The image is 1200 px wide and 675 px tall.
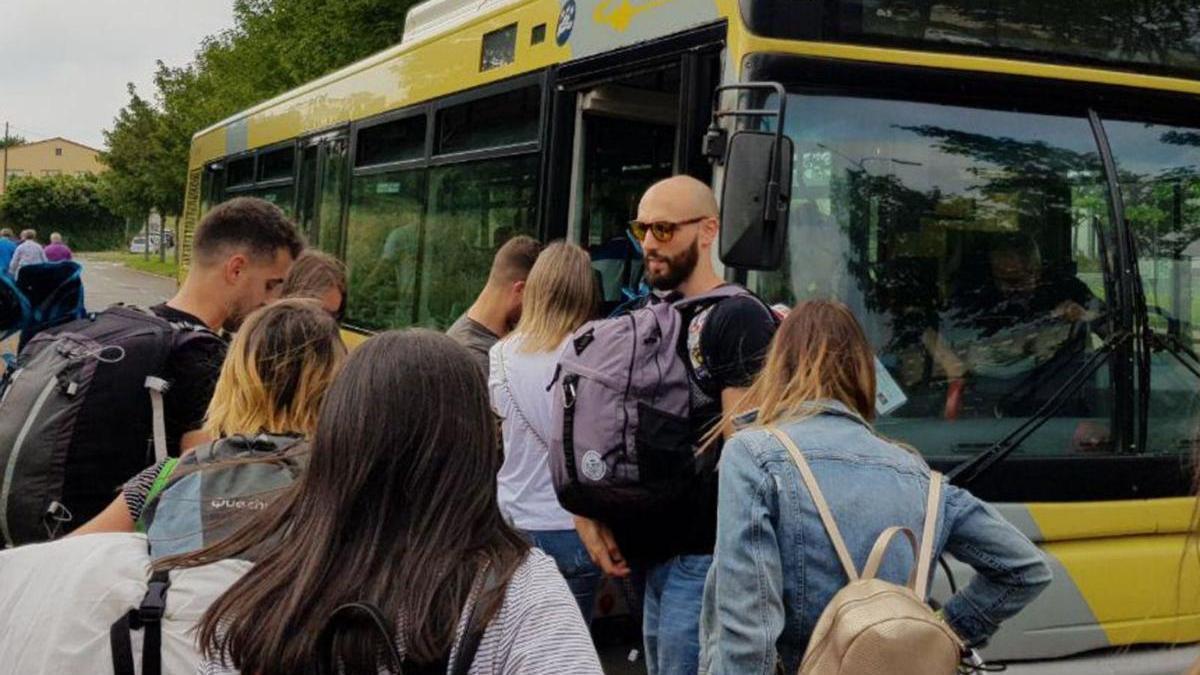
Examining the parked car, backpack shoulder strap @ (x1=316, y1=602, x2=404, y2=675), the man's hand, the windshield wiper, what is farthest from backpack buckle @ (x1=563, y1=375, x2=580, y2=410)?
the parked car

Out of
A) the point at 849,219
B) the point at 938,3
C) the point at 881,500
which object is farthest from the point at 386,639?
the point at 938,3

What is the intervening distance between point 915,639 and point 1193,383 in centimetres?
260

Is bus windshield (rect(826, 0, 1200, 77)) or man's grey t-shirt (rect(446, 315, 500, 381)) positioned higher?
bus windshield (rect(826, 0, 1200, 77))

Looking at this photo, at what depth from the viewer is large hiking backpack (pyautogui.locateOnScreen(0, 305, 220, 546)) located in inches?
125

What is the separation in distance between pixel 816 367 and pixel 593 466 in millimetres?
916

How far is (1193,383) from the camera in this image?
4281 mm

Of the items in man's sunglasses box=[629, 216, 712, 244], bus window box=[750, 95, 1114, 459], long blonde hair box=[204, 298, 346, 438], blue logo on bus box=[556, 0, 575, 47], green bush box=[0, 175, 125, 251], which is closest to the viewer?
long blonde hair box=[204, 298, 346, 438]

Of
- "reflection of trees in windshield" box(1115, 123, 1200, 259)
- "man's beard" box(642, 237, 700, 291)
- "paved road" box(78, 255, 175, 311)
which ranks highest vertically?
"reflection of trees in windshield" box(1115, 123, 1200, 259)

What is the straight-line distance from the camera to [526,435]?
4.36 meters

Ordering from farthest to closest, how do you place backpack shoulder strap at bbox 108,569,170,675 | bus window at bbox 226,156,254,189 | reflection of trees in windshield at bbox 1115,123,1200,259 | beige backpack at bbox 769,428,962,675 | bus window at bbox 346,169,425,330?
bus window at bbox 226,156,254,189, bus window at bbox 346,169,425,330, reflection of trees in windshield at bbox 1115,123,1200,259, beige backpack at bbox 769,428,962,675, backpack shoulder strap at bbox 108,569,170,675

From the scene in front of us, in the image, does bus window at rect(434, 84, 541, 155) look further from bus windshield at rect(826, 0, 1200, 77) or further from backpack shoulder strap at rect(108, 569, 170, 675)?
backpack shoulder strap at rect(108, 569, 170, 675)

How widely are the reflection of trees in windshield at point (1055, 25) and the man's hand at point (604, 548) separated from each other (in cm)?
189

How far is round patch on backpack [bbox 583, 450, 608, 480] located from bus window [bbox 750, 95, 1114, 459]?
96 centimetres

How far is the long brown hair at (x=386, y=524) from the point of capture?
65.3 inches
